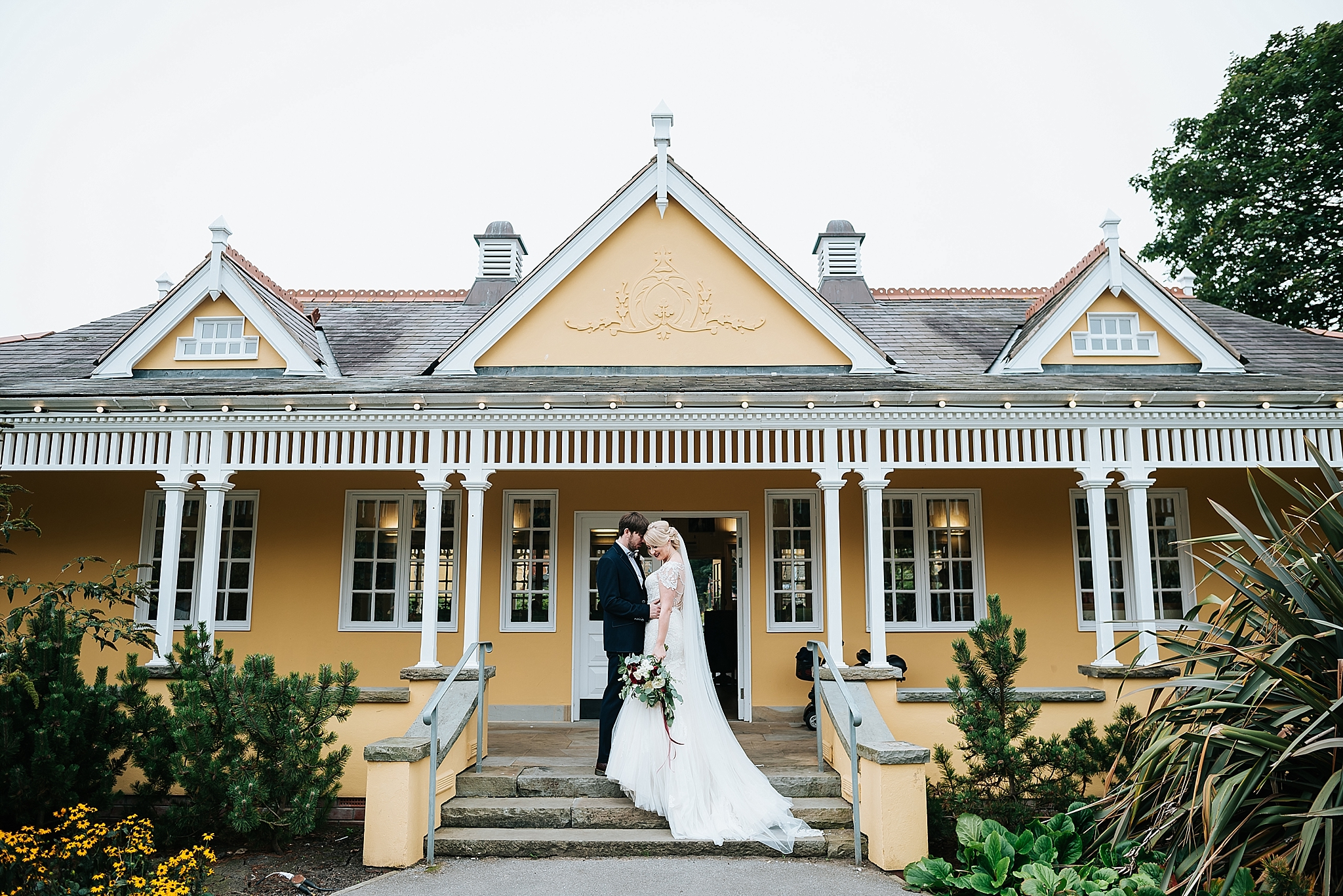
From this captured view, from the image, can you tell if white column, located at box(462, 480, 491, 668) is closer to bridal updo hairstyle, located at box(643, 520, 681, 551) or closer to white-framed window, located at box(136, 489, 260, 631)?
bridal updo hairstyle, located at box(643, 520, 681, 551)

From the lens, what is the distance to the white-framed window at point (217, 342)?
9.48 m

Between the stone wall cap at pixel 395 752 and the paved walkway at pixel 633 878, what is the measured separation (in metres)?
0.69

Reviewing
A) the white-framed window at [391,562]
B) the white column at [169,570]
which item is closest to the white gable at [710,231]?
the white-framed window at [391,562]

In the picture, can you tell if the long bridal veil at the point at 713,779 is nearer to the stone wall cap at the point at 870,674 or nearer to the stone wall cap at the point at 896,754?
the stone wall cap at the point at 896,754

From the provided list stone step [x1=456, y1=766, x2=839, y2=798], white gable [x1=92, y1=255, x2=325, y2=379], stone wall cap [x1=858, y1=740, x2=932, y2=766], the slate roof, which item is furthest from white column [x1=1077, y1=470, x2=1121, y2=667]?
white gable [x1=92, y1=255, x2=325, y2=379]

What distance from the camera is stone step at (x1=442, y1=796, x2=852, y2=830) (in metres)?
5.65

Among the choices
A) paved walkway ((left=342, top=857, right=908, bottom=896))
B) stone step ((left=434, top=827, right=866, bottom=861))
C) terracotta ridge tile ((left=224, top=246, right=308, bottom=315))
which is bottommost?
paved walkway ((left=342, top=857, right=908, bottom=896))

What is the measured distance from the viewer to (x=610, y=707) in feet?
20.3

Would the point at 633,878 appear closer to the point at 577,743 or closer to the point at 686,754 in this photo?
the point at 686,754

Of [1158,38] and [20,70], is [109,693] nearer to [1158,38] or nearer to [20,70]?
[20,70]

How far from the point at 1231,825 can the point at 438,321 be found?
10.1 m

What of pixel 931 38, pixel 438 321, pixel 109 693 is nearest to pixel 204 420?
pixel 109 693

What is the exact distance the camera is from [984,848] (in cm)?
472

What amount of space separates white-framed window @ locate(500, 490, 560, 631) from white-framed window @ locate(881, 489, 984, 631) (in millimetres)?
3987
